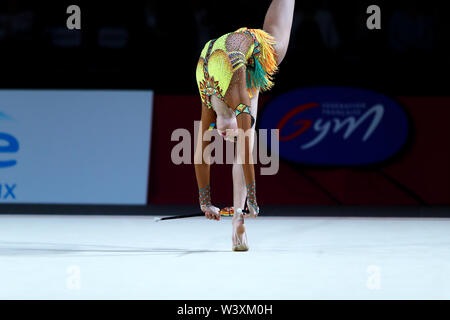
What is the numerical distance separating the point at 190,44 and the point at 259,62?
4.33 metres

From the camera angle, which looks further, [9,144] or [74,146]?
[74,146]

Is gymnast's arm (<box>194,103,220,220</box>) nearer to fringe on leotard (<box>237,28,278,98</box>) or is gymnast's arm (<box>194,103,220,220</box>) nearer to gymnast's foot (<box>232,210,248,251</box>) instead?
gymnast's foot (<box>232,210,248,251</box>)

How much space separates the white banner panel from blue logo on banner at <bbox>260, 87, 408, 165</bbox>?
162cm

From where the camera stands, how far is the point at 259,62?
4.62 metres

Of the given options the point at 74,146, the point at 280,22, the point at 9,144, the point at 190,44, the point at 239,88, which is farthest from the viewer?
the point at 190,44

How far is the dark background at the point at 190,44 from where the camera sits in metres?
8.55

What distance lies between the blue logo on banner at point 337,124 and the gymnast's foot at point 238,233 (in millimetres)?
3783

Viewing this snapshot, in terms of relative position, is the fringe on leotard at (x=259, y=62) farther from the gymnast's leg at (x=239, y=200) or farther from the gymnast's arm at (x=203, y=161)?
the gymnast's arm at (x=203, y=161)

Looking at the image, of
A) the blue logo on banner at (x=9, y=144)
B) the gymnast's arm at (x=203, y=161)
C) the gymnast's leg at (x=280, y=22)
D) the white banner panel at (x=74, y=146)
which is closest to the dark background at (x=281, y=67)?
the white banner panel at (x=74, y=146)

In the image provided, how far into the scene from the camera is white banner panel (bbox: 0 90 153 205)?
812 cm

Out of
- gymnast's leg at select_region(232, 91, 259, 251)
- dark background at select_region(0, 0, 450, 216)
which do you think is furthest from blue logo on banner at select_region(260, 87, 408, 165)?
gymnast's leg at select_region(232, 91, 259, 251)

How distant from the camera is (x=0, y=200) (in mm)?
8047

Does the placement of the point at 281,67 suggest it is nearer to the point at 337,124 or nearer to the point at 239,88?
the point at 337,124

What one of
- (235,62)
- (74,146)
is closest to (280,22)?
(235,62)
